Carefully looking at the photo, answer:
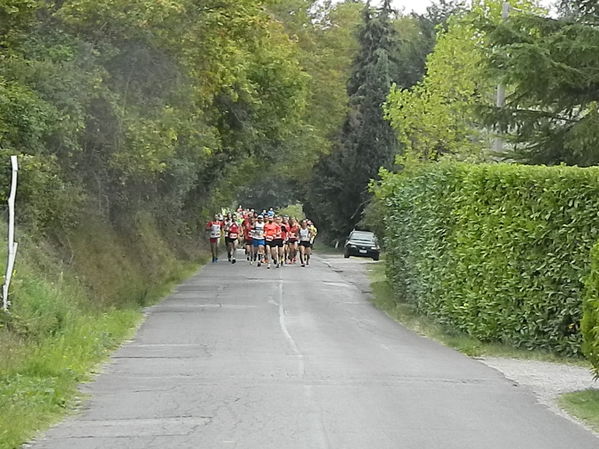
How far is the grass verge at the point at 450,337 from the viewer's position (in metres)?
17.4

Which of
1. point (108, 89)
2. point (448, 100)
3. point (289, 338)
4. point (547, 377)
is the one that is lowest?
point (547, 377)

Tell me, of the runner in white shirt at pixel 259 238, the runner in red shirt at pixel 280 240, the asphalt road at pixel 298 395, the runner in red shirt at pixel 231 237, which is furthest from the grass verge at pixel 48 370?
the runner in red shirt at pixel 231 237

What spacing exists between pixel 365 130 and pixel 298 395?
5322cm

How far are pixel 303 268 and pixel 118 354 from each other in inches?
957

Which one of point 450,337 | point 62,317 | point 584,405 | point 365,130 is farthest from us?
point 365,130

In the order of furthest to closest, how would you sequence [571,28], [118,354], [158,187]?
[158,187] < [571,28] < [118,354]

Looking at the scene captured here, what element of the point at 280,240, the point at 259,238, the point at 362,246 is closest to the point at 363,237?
the point at 362,246

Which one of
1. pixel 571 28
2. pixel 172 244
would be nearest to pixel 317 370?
pixel 571 28

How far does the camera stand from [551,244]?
17203mm

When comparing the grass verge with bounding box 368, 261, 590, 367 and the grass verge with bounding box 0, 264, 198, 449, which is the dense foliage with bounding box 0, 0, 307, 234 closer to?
the grass verge with bounding box 0, 264, 198, 449

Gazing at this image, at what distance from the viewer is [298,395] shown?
11852 millimetres

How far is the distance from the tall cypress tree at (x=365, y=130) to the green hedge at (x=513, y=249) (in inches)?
1664

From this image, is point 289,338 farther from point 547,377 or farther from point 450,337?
point 547,377

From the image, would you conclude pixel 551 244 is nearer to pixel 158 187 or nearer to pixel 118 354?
pixel 118 354
